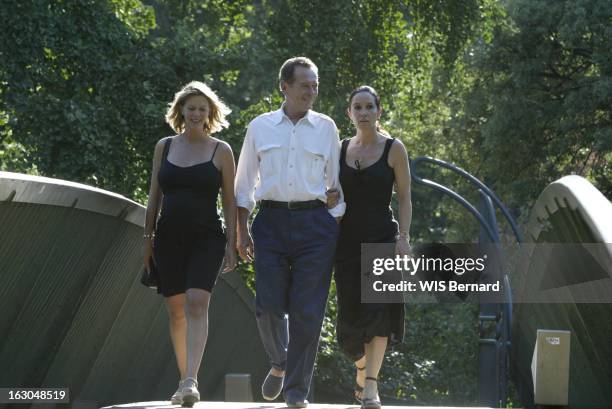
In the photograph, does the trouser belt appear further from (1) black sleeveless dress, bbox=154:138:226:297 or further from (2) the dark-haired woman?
(1) black sleeveless dress, bbox=154:138:226:297

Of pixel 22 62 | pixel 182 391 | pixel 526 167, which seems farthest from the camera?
pixel 526 167

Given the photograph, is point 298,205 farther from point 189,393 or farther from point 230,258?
point 189,393

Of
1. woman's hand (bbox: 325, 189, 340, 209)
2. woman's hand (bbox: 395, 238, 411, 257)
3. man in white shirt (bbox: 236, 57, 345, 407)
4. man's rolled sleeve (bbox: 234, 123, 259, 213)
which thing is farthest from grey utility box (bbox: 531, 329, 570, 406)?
man's rolled sleeve (bbox: 234, 123, 259, 213)

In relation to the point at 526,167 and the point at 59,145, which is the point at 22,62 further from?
the point at 526,167

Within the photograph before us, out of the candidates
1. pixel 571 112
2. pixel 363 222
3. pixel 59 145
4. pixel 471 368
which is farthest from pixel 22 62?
pixel 471 368

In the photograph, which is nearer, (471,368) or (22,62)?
(22,62)

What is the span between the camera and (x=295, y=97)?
7.04m

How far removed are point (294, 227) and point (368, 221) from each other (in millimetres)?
425

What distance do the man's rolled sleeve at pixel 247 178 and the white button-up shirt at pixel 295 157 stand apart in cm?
5

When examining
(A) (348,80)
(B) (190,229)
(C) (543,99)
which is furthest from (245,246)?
(C) (543,99)

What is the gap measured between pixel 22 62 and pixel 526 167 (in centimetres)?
1117

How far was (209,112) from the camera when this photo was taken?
24.0 ft

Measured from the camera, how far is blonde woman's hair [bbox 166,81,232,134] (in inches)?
285

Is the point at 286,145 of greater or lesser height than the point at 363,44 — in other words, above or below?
below
